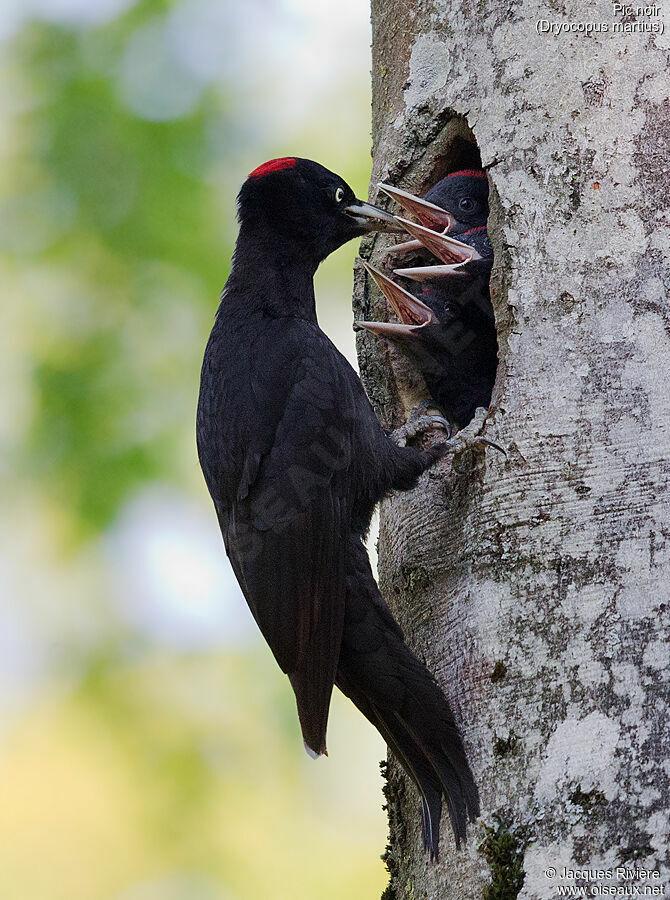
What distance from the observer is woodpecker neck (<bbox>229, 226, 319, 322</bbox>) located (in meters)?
3.55

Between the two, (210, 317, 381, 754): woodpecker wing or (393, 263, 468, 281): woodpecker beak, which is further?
(393, 263, 468, 281): woodpecker beak

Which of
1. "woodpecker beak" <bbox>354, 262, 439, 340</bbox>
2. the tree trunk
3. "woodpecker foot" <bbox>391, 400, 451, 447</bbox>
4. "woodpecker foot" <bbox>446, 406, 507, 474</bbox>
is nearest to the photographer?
the tree trunk

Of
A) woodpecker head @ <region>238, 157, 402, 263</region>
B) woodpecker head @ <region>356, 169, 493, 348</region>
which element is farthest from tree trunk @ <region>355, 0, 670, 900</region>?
woodpecker head @ <region>238, 157, 402, 263</region>

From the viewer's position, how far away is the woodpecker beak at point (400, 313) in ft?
11.4

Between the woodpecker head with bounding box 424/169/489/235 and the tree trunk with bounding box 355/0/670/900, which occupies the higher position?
the woodpecker head with bounding box 424/169/489/235

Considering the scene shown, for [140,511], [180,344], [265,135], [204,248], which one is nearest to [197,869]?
[140,511]

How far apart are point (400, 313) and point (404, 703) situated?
1355mm

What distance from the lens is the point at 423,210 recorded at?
3.50m

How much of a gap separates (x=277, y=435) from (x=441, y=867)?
1.26m

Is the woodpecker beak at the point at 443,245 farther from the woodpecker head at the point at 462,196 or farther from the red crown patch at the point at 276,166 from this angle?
the red crown patch at the point at 276,166

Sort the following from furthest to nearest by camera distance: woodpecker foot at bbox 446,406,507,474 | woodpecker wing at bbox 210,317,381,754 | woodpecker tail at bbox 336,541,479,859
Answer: woodpecker wing at bbox 210,317,381,754 < woodpecker foot at bbox 446,406,507,474 < woodpecker tail at bbox 336,541,479,859

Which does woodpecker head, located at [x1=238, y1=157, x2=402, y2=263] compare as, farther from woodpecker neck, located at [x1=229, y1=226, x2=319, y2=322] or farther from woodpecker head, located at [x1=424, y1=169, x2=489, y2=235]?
woodpecker head, located at [x1=424, y1=169, x2=489, y2=235]

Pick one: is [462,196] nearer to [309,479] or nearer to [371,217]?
[371,217]

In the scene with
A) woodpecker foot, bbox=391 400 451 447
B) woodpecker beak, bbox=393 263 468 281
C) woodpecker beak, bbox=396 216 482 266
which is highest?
woodpecker beak, bbox=396 216 482 266
